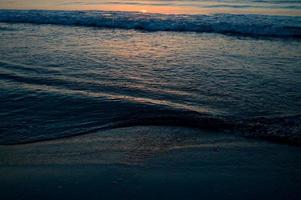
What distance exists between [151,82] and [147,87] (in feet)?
1.14

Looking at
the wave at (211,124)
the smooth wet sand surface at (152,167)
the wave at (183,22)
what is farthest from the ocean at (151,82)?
the smooth wet sand surface at (152,167)

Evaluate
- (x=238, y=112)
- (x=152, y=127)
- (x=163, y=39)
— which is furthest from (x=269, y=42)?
(x=152, y=127)

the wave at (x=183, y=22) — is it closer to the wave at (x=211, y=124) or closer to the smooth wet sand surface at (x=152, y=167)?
the wave at (x=211, y=124)

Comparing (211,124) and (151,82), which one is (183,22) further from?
(211,124)

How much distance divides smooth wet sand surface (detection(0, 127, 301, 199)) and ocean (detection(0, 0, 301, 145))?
35 cm

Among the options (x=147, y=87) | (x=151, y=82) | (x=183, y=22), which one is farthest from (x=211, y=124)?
(x=183, y=22)

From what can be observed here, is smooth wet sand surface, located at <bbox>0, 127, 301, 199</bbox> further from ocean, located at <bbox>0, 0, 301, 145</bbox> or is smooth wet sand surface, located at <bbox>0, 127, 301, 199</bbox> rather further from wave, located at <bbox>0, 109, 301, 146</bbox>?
Result: ocean, located at <bbox>0, 0, 301, 145</bbox>

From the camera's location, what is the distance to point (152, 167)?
13.7 ft

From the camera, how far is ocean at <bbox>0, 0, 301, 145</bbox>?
213 inches

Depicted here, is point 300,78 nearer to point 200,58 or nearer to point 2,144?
point 200,58

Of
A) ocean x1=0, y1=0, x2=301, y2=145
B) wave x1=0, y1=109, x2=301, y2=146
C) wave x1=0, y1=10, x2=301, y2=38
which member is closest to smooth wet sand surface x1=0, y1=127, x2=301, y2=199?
wave x1=0, y1=109, x2=301, y2=146

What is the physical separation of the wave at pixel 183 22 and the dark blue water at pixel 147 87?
2.69 metres

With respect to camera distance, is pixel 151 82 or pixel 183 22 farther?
pixel 183 22

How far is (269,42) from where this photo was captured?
12.6m
